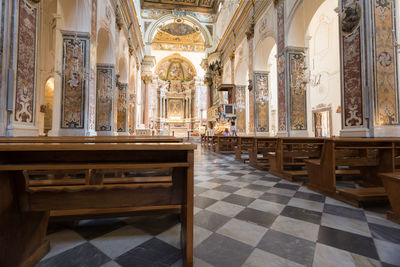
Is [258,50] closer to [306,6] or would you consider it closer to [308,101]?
[306,6]

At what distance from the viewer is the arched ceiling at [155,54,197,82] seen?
69.2 feet

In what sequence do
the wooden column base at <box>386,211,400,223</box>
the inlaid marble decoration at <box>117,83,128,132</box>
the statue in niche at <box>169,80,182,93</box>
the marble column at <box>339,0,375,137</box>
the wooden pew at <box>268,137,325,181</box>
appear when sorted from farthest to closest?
the statue in niche at <box>169,80,182,93</box> → the inlaid marble decoration at <box>117,83,128,132</box> → the marble column at <box>339,0,375,137</box> → the wooden pew at <box>268,137,325,181</box> → the wooden column base at <box>386,211,400,223</box>

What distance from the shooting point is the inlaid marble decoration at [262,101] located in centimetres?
825

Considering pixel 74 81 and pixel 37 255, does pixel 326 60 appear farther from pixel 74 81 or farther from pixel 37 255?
pixel 37 255

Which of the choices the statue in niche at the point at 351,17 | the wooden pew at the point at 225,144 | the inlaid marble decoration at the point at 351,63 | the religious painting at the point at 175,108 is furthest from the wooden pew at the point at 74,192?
the religious painting at the point at 175,108

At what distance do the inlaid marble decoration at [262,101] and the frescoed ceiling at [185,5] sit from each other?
9.47 metres

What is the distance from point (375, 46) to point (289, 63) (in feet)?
8.75

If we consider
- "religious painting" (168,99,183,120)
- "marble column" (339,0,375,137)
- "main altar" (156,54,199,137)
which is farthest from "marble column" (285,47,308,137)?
"religious painting" (168,99,183,120)

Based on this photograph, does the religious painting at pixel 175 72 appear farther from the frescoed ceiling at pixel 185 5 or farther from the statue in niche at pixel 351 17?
the statue in niche at pixel 351 17

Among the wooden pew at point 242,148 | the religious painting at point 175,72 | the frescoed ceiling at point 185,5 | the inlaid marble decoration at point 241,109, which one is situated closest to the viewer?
the wooden pew at point 242,148

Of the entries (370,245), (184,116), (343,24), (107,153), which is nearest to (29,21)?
(107,153)

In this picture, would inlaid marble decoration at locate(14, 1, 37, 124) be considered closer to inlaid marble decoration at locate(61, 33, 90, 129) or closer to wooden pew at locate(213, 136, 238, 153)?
inlaid marble decoration at locate(61, 33, 90, 129)

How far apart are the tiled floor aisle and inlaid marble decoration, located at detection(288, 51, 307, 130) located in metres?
4.30

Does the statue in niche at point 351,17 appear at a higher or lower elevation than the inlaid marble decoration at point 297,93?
higher
